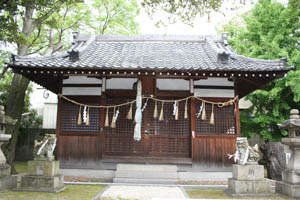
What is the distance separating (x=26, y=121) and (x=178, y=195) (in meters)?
14.1

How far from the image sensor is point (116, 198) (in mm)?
6012

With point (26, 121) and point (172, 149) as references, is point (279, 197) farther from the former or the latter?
point (26, 121)

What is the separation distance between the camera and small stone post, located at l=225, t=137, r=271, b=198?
20.7 feet

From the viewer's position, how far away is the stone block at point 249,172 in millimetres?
6418

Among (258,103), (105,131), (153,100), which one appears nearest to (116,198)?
(105,131)

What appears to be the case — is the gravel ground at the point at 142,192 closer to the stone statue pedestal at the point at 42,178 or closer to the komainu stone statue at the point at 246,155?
the stone statue pedestal at the point at 42,178

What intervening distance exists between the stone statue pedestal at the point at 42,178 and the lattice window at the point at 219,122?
214 inches

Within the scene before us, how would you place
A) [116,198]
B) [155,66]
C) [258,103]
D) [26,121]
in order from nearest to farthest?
1. [116,198]
2. [155,66]
3. [258,103]
4. [26,121]

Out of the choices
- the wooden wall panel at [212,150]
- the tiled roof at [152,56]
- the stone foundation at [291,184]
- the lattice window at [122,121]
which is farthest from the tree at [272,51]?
the lattice window at [122,121]

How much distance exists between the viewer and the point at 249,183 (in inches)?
249

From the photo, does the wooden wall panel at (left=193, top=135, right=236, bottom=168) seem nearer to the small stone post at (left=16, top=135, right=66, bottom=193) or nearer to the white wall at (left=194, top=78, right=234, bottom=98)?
the white wall at (left=194, top=78, right=234, bottom=98)

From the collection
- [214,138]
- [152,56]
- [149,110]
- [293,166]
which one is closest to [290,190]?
[293,166]

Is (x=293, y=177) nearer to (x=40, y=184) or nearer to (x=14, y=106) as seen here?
(x=40, y=184)

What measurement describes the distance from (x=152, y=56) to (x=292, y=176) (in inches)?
Result: 270
